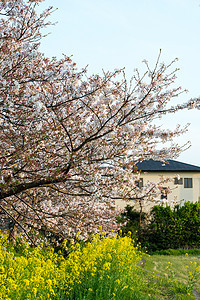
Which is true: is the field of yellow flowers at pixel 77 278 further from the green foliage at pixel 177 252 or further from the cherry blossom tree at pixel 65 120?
Answer: the green foliage at pixel 177 252

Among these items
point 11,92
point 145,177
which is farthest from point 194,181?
point 11,92

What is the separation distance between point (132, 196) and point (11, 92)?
280 centimetres

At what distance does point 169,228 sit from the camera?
1884 cm

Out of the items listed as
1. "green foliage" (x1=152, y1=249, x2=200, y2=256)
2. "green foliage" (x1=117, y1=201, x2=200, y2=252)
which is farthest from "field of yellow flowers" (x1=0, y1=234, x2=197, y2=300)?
"green foliage" (x1=117, y1=201, x2=200, y2=252)

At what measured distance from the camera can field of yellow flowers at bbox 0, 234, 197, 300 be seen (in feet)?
13.3

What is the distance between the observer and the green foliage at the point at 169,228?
18.5 metres

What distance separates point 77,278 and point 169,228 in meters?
14.8

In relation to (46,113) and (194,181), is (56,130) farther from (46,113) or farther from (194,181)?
(194,181)

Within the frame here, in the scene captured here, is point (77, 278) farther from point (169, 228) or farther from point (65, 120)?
point (169, 228)

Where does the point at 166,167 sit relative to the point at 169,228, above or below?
above

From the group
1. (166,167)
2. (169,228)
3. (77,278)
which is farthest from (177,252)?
(77,278)

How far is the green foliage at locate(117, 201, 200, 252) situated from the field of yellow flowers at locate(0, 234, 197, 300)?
417 inches

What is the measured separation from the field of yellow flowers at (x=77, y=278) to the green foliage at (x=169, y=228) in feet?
34.8

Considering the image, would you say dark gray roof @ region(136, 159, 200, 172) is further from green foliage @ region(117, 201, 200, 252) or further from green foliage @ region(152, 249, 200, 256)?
green foliage @ region(152, 249, 200, 256)
